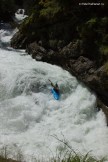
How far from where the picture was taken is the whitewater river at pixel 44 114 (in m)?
8.07

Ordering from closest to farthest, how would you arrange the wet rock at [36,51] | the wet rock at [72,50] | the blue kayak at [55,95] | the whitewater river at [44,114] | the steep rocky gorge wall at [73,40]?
the whitewater river at [44,114], the blue kayak at [55,95], the steep rocky gorge wall at [73,40], the wet rock at [72,50], the wet rock at [36,51]

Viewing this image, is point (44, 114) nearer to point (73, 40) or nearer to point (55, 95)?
point (55, 95)

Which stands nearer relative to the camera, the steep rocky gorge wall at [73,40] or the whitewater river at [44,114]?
the whitewater river at [44,114]

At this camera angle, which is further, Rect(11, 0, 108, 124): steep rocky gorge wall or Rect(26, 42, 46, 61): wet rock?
Rect(26, 42, 46, 61): wet rock

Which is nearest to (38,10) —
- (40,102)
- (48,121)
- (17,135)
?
(40,102)

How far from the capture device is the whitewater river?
26.5 ft

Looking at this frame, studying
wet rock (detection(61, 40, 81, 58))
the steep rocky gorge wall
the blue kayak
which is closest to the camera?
the blue kayak

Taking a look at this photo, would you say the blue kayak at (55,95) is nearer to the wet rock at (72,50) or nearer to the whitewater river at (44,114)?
the whitewater river at (44,114)

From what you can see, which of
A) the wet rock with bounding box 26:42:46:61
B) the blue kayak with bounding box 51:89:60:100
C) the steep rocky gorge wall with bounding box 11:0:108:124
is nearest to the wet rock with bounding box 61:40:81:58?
the steep rocky gorge wall with bounding box 11:0:108:124

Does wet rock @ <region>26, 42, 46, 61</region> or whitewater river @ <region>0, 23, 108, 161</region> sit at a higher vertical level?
wet rock @ <region>26, 42, 46, 61</region>

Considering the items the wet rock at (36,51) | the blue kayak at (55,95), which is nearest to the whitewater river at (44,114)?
the blue kayak at (55,95)

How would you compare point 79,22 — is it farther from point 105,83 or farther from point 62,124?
point 62,124

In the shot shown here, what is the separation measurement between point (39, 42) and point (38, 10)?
Answer: 60.0 inches

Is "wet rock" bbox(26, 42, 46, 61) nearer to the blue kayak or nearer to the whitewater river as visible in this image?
the whitewater river
